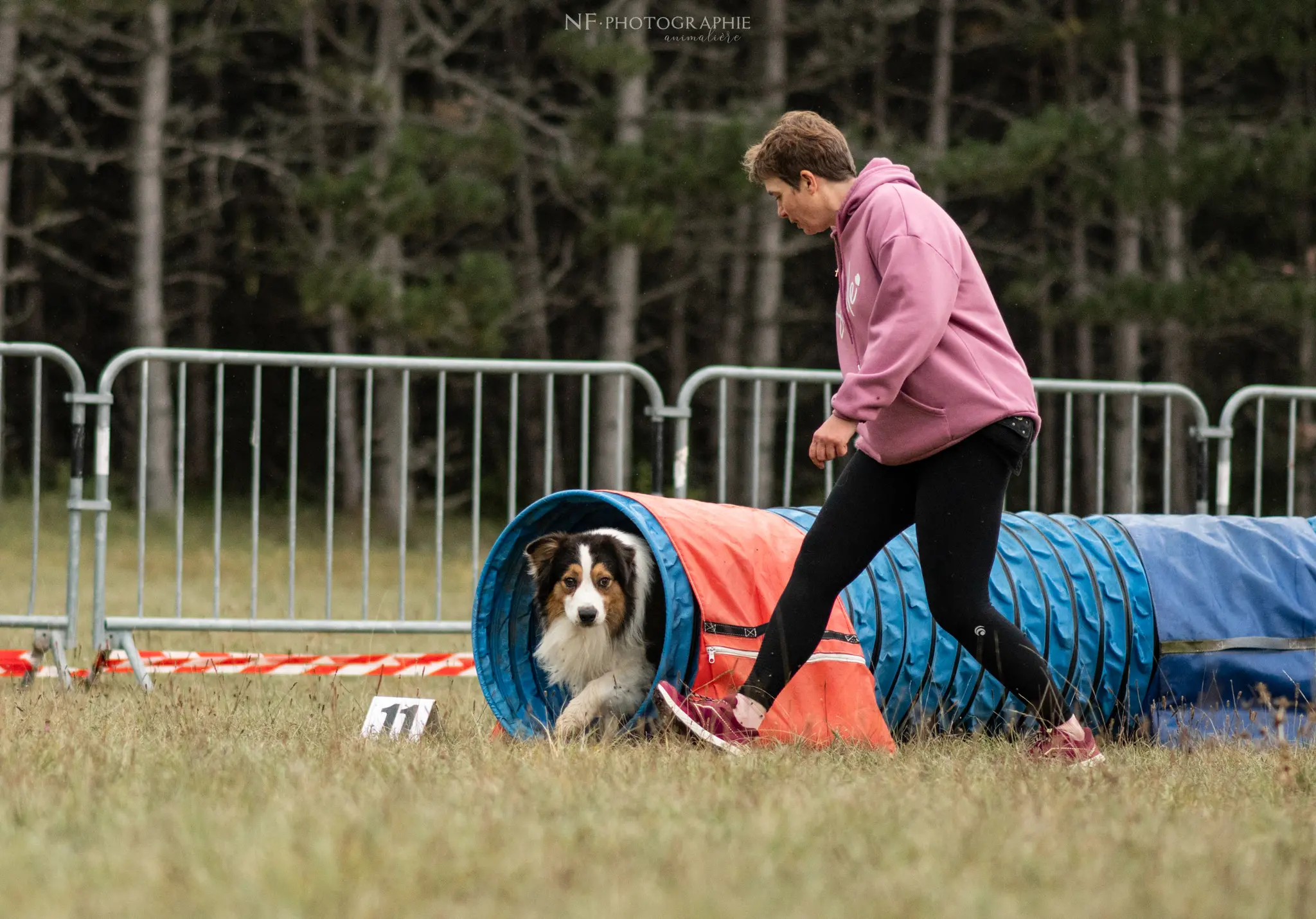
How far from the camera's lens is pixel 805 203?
4.04 m

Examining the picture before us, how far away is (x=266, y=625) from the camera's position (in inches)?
250

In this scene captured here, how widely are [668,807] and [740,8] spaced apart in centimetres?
1678

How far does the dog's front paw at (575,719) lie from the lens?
4629 millimetres

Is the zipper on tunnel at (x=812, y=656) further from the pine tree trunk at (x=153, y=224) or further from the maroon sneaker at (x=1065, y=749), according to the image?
the pine tree trunk at (x=153, y=224)

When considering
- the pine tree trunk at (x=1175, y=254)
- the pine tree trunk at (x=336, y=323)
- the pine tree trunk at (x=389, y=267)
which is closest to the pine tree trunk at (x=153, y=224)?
the pine tree trunk at (x=336, y=323)

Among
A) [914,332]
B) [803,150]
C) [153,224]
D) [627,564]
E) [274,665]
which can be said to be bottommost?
[274,665]

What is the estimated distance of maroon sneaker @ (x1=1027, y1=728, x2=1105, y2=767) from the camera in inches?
155

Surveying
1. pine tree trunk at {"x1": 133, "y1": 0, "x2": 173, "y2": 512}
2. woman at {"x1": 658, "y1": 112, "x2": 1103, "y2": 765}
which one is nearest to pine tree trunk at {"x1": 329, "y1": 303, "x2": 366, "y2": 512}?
pine tree trunk at {"x1": 133, "y1": 0, "x2": 173, "y2": 512}

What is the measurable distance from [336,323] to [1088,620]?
12298mm

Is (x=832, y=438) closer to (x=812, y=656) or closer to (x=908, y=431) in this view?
(x=908, y=431)

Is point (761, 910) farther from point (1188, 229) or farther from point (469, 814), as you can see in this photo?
point (1188, 229)

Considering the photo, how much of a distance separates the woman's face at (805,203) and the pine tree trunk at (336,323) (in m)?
11.1

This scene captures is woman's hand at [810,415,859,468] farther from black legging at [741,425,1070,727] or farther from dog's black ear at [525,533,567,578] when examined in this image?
dog's black ear at [525,533,567,578]

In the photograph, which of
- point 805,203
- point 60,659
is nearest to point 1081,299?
point 60,659
